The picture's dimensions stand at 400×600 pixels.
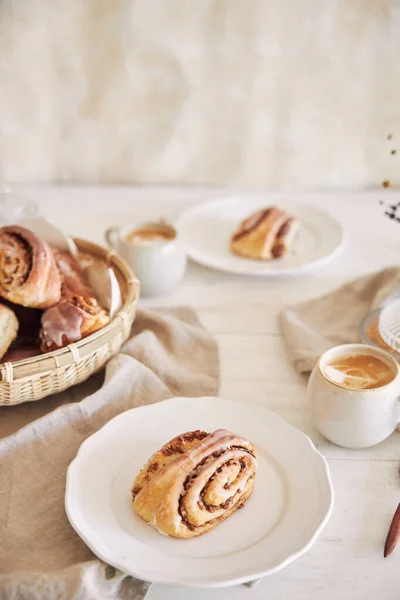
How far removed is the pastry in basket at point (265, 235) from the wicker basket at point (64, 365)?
0.39 metres

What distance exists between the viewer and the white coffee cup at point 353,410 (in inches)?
35.8

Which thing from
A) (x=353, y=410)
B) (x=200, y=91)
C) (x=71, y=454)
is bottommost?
(x=71, y=454)

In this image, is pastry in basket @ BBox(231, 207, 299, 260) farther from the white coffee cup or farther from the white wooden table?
the white coffee cup

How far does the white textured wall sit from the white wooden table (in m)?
0.12

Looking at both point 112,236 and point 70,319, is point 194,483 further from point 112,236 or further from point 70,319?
point 112,236

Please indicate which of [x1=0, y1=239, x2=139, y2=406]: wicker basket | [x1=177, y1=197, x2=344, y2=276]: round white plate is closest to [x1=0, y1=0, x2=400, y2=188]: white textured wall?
[x1=177, y1=197, x2=344, y2=276]: round white plate

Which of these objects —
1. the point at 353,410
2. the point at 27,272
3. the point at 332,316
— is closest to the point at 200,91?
the point at 332,316

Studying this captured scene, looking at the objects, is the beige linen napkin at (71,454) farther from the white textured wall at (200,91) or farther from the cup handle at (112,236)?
the white textured wall at (200,91)

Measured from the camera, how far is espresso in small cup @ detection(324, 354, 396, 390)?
3.11ft

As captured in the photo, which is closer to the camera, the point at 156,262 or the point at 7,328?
the point at 7,328

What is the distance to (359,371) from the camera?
3.19ft

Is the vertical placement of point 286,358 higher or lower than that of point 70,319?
lower

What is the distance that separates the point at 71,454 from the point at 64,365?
4.9 inches

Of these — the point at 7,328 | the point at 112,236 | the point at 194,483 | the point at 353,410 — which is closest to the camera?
the point at 194,483
